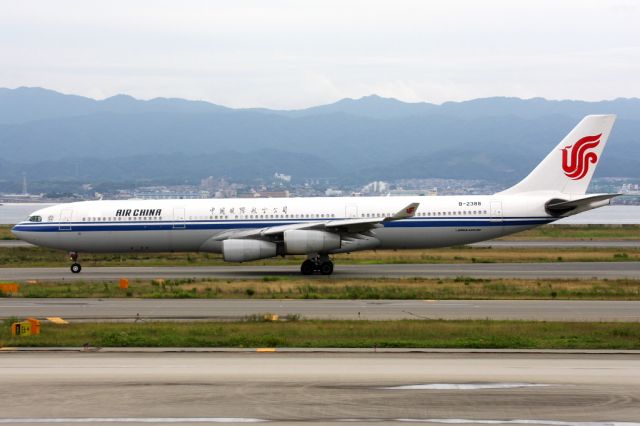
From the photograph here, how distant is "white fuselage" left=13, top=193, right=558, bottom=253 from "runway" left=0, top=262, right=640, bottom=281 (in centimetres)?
137

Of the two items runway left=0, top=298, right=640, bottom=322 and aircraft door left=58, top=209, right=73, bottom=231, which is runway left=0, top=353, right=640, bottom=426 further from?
aircraft door left=58, top=209, right=73, bottom=231

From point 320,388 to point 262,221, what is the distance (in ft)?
87.1

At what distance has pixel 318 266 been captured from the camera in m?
40.0

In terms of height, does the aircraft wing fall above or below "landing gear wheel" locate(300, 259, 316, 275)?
above

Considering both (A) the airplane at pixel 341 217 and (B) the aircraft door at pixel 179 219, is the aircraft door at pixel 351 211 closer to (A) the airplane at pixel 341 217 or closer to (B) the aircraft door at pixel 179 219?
(A) the airplane at pixel 341 217

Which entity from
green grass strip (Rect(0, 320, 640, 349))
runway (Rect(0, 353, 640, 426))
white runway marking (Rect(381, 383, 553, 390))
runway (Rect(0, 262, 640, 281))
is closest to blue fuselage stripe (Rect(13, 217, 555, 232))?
runway (Rect(0, 262, 640, 281))

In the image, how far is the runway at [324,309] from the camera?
24.9 m

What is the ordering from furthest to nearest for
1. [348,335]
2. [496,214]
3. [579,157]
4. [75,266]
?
[75,266], [579,157], [496,214], [348,335]

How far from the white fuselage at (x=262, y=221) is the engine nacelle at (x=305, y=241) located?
6.59 ft

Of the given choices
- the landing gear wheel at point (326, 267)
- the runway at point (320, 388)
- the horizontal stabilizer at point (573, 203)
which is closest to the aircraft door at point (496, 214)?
the horizontal stabilizer at point (573, 203)

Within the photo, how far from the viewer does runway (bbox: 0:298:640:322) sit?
2494 centimetres

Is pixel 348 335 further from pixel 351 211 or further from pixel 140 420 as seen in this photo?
pixel 351 211

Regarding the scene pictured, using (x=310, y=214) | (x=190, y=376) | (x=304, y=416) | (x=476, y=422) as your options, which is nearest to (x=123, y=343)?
(x=190, y=376)

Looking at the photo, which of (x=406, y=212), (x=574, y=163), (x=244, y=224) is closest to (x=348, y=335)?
(x=406, y=212)
